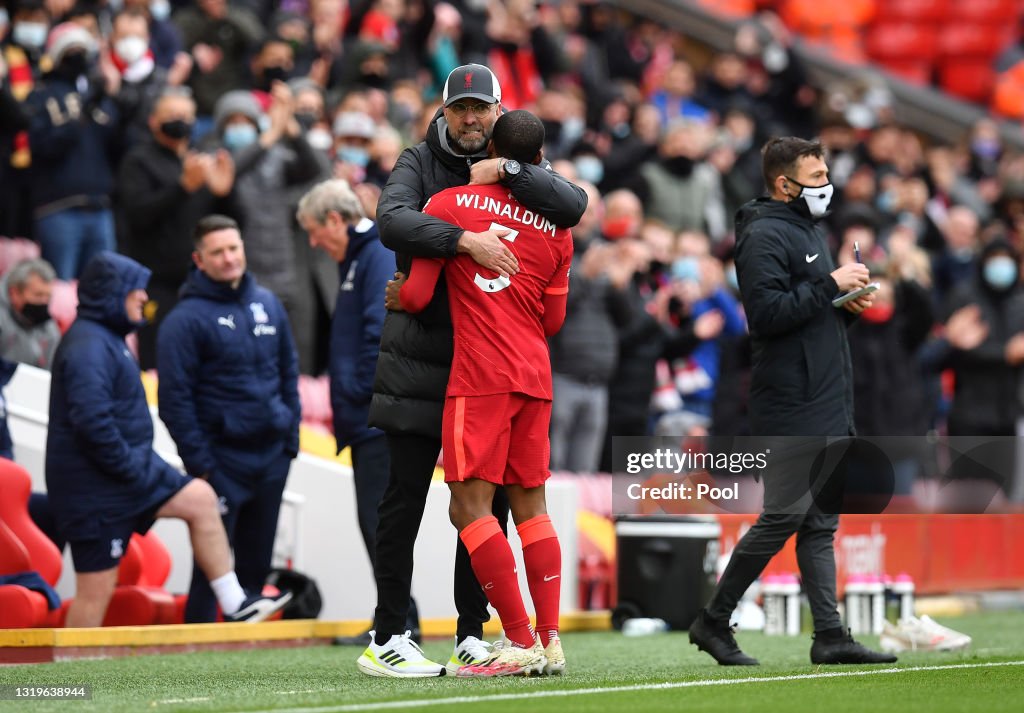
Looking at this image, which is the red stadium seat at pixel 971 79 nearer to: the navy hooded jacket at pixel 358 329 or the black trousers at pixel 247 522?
the black trousers at pixel 247 522

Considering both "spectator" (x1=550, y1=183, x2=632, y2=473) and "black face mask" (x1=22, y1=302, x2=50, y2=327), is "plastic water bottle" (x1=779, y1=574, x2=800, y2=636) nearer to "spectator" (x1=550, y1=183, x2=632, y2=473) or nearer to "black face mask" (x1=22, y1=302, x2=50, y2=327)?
"spectator" (x1=550, y1=183, x2=632, y2=473)

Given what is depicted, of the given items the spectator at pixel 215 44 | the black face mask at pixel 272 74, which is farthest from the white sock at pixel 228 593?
the black face mask at pixel 272 74

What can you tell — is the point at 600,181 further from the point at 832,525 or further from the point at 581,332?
the point at 832,525

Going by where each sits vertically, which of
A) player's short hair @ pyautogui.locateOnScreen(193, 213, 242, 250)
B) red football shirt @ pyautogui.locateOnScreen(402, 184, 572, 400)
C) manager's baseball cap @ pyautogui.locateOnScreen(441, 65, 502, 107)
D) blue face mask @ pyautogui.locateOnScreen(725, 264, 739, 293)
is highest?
blue face mask @ pyautogui.locateOnScreen(725, 264, 739, 293)

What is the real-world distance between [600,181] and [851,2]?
10922 mm

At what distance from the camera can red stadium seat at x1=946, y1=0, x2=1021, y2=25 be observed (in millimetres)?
27016

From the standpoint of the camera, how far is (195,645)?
30.2 feet

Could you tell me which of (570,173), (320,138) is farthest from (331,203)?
(570,173)

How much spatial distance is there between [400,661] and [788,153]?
278 cm

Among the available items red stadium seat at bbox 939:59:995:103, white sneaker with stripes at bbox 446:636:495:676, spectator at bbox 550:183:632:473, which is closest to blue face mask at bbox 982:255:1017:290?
spectator at bbox 550:183:632:473

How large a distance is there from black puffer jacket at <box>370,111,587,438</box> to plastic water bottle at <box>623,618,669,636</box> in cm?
393

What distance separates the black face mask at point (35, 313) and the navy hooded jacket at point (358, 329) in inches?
91.6

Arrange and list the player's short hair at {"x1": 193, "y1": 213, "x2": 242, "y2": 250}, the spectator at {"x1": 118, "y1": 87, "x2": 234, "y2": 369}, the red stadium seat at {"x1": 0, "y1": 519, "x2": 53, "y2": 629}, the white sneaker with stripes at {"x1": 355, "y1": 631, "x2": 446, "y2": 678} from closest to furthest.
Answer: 1. the white sneaker with stripes at {"x1": 355, "y1": 631, "x2": 446, "y2": 678}
2. the red stadium seat at {"x1": 0, "y1": 519, "x2": 53, "y2": 629}
3. the player's short hair at {"x1": 193, "y1": 213, "x2": 242, "y2": 250}
4. the spectator at {"x1": 118, "y1": 87, "x2": 234, "y2": 369}

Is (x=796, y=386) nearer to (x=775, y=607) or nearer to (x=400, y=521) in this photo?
(x=400, y=521)
